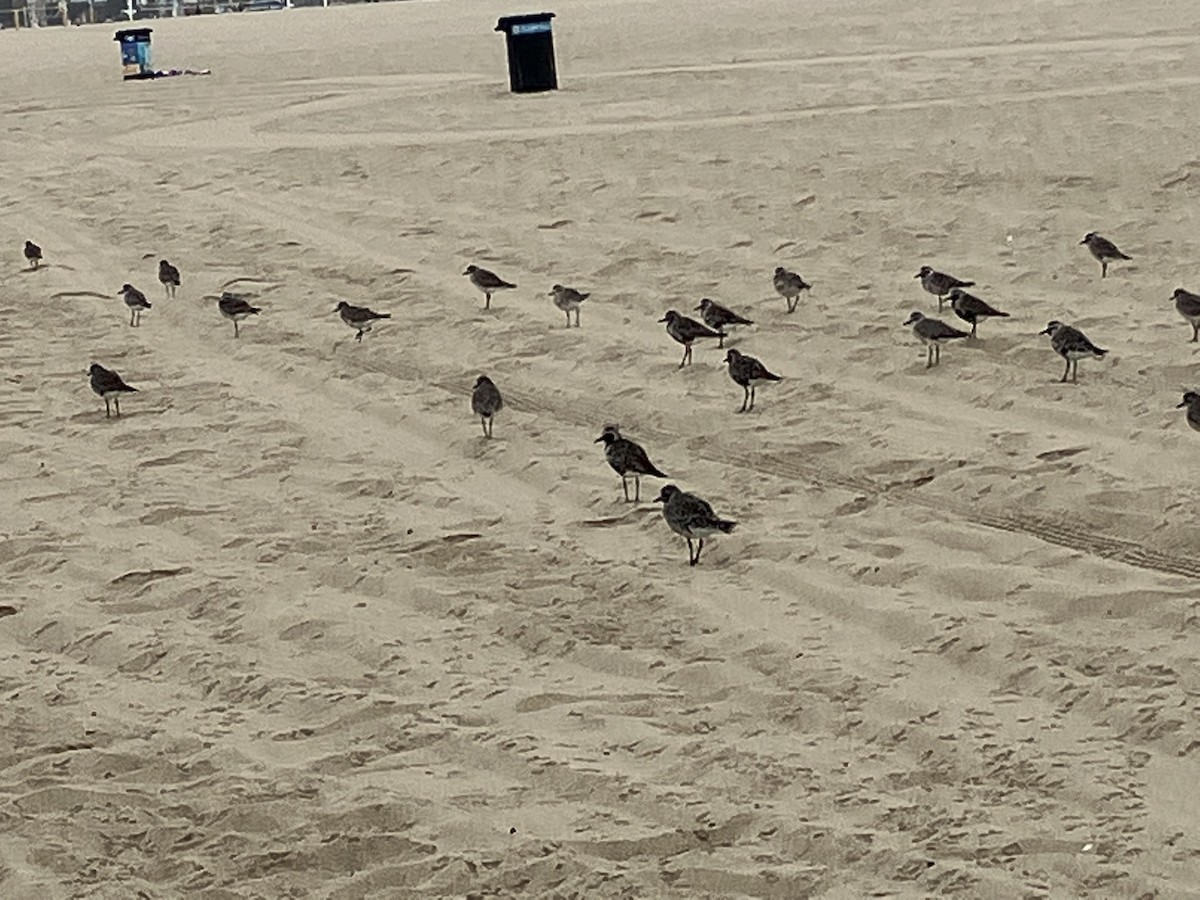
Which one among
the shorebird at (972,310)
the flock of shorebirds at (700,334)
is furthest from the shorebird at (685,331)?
the shorebird at (972,310)

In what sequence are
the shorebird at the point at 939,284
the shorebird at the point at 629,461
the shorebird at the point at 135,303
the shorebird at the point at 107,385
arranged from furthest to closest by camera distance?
the shorebird at the point at 135,303, the shorebird at the point at 939,284, the shorebird at the point at 107,385, the shorebird at the point at 629,461

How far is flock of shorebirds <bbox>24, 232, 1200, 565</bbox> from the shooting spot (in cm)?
873

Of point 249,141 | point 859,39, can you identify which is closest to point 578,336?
point 249,141

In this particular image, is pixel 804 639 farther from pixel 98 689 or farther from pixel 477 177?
pixel 477 177

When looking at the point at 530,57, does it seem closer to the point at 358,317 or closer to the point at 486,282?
the point at 486,282

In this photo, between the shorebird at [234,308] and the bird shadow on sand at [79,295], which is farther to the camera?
the bird shadow on sand at [79,295]

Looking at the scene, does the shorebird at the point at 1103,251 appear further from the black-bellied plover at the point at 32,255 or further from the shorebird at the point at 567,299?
the black-bellied plover at the point at 32,255

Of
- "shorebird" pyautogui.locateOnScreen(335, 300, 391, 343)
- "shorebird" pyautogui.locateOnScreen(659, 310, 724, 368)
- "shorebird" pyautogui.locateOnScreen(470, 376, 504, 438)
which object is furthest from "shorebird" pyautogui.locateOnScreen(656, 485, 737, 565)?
"shorebird" pyautogui.locateOnScreen(335, 300, 391, 343)

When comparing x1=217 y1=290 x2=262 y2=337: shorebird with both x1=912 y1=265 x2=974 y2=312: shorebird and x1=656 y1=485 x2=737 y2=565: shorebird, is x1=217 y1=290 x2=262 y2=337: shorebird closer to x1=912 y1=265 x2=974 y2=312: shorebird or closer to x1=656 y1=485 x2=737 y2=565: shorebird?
x1=912 y1=265 x2=974 y2=312: shorebird

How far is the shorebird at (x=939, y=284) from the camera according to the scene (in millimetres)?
12508

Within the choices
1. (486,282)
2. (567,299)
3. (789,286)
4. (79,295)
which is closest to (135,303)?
(79,295)

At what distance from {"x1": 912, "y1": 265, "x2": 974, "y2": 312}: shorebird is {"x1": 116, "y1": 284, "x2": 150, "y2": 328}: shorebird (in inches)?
219

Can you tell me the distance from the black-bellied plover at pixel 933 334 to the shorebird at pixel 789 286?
1.38 m

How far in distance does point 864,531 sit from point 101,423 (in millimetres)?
4969
